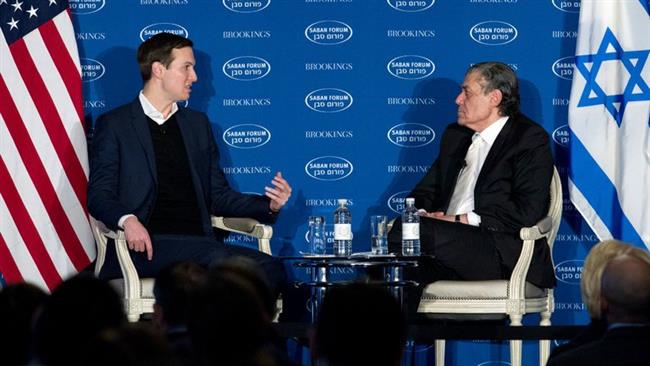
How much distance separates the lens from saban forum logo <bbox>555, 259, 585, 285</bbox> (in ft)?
26.0

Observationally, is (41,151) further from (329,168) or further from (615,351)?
(615,351)

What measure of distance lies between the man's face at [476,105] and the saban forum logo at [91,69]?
89.1 inches

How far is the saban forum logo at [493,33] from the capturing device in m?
7.98

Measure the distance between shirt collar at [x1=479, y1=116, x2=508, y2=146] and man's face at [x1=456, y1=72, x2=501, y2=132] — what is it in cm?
3

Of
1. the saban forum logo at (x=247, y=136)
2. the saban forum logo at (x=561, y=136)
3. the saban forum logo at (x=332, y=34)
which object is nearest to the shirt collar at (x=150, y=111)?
the saban forum logo at (x=247, y=136)

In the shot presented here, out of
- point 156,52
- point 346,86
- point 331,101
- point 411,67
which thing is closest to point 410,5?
point 411,67

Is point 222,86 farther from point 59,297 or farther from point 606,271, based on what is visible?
point 59,297

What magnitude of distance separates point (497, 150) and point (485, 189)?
0.24 metres

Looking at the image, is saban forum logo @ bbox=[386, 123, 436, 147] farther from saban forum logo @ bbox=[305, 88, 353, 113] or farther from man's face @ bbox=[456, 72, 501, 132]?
man's face @ bbox=[456, 72, 501, 132]

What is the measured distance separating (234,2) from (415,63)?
1.18 metres

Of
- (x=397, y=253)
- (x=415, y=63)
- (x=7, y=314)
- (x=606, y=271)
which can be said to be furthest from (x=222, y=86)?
(x=7, y=314)

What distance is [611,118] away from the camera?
7633 mm

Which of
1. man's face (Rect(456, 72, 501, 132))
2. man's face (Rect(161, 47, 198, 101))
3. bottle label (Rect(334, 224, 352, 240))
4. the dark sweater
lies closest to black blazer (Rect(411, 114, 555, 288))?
man's face (Rect(456, 72, 501, 132))

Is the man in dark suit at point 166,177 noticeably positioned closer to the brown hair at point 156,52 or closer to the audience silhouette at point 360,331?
the brown hair at point 156,52
